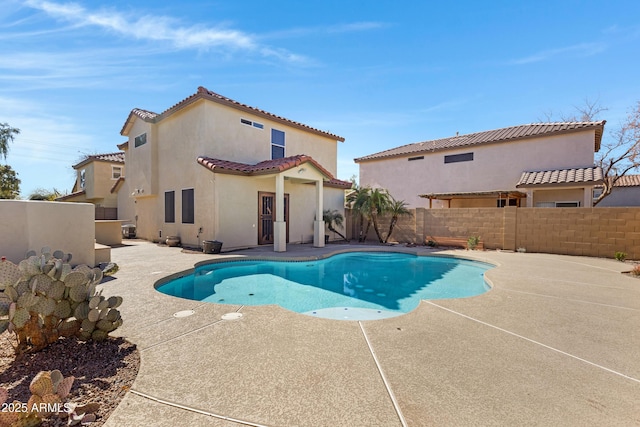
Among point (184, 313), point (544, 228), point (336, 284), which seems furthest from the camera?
point (544, 228)

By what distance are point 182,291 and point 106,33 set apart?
10076 mm

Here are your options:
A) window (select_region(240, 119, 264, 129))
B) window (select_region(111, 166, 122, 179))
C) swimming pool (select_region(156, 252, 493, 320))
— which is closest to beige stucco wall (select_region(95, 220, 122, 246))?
swimming pool (select_region(156, 252, 493, 320))

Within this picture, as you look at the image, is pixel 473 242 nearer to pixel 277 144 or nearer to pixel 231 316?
pixel 277 144

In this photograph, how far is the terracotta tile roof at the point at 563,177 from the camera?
1534 cm

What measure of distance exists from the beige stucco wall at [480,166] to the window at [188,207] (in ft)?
54.7

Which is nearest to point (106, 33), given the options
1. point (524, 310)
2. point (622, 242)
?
point (524, 310)

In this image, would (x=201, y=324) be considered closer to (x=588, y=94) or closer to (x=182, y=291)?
(x=182, y=291)

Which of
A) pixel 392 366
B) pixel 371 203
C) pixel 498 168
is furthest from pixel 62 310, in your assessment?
pixel 498 168

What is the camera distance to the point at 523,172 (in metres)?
18.9

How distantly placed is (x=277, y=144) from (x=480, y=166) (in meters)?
14.9

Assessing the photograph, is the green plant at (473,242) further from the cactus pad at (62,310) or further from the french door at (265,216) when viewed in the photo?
the cactus pad at (62,310)

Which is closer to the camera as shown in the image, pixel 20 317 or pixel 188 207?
pixel 20 317

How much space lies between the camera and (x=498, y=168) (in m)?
20.0

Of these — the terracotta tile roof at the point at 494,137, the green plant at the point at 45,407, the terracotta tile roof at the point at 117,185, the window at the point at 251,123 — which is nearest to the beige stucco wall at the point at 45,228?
the green plant at the point at 45,407
